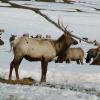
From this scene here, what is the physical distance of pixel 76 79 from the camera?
1544cm

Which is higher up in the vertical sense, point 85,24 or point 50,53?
point 50,53

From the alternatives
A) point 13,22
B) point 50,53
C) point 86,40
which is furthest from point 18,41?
point 13,22

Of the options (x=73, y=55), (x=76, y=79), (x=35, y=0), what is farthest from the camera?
(x=35, y=0)

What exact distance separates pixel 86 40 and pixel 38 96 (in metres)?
35.7

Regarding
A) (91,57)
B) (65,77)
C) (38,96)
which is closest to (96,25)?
(91,57)

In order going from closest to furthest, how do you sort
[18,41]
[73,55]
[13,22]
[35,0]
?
[18,41] < [73,55] < [13,22] < [35,0]

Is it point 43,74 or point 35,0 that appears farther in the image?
point 35,0

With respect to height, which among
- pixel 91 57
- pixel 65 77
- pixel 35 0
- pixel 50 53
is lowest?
pixel 35 0

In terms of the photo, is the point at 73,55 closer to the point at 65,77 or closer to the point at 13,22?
the point at 65,77

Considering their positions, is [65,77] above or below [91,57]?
above

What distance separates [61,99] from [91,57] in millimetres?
21327

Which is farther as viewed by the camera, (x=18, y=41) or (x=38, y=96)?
(x=18, y=41)

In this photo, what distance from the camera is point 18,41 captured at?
543 inches

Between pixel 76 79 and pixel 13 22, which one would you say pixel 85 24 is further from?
pixel 76 79
